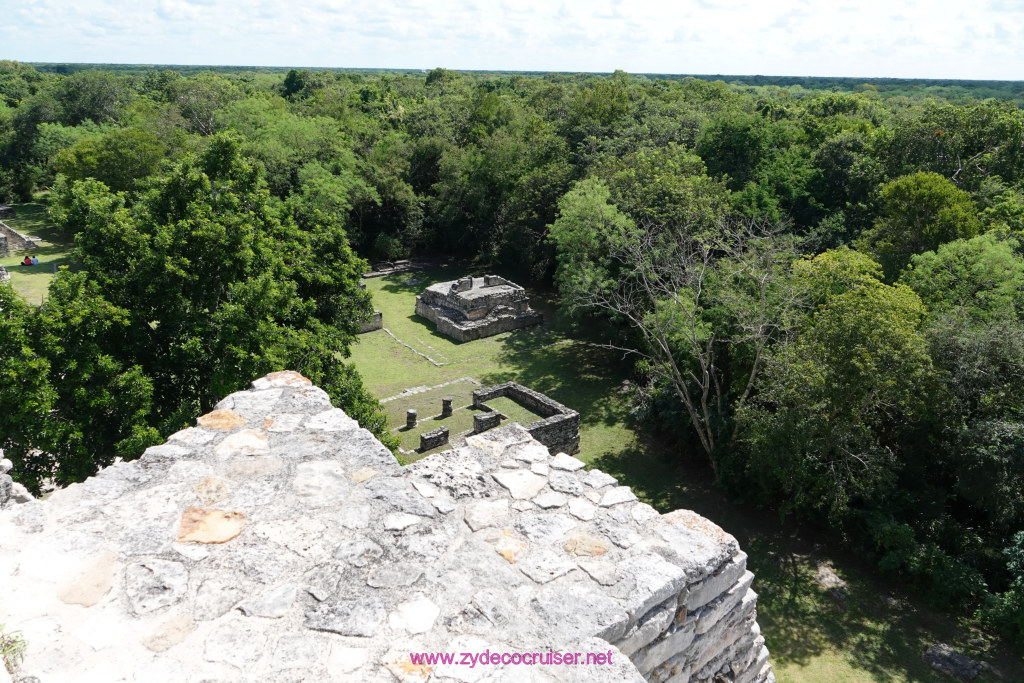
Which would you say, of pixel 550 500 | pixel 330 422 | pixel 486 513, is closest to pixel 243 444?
pixel 330 422

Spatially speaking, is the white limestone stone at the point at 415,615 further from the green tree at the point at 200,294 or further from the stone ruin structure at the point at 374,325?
the stone ruin structure at the point at 374,325

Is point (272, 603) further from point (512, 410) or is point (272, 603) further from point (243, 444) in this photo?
point (512, 410)

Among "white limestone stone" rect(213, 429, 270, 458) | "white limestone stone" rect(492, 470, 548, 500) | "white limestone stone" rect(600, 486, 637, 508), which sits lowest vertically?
"white limestone stone" rect(600, 486, 637, 508)

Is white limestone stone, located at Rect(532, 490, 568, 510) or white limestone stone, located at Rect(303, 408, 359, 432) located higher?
white limestone stone, located at Rect(303, 408, 359, 432)

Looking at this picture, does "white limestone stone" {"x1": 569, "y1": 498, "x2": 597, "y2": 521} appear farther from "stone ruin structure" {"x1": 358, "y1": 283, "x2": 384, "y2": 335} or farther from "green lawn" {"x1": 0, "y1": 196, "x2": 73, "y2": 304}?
"green lawn" {"x1": 0, "y1": 196, "x2": 73, "y2": 304}

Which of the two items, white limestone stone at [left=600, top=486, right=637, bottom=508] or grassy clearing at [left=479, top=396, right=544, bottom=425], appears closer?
white limestone stone at [left=600, top=486, right=637, bottom=508]

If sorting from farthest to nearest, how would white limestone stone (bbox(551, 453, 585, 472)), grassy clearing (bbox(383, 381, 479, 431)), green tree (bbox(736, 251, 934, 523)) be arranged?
grassy clearing (bbox(383, 381, 479, 431))
green tree (bbox(736, 251, 934, 523))
white limestone stone (bbox(551, 453, 585, 472))

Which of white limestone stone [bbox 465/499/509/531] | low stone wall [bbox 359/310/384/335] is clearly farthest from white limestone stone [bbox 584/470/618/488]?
low stone wall [bbox 359/310/384/335]
